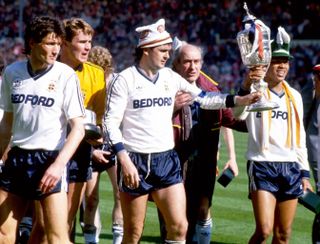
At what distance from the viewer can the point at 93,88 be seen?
7.71 metres

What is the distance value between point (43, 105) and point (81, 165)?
146cm

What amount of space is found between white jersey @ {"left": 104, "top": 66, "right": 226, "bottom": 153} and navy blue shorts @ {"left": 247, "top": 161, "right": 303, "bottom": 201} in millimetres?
699

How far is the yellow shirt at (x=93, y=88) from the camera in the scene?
302 inches

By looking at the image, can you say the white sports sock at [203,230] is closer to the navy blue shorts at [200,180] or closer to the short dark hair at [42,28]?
the navy blue shorts at [200,180]

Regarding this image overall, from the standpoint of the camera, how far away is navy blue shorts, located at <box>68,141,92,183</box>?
297 inches

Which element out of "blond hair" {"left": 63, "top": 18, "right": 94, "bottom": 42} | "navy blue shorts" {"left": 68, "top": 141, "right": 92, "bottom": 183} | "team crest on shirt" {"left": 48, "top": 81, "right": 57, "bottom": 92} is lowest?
"navy blue shorts" {"left": 68, "top": 141, "right": 92, "bottom": 183}

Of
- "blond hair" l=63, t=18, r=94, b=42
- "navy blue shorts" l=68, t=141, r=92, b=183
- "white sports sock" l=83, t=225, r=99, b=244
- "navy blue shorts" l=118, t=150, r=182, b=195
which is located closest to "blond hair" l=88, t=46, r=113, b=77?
"blond hair" l=63, t=18, r=94, b=42

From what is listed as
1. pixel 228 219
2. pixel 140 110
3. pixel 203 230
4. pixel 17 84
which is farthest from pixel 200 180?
pixel 228 219

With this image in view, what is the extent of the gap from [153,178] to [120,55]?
108 feet

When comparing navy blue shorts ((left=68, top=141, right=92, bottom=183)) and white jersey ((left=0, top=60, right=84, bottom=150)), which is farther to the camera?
navy blue shorts ((left=68, top=141, right=92, bottom=183))

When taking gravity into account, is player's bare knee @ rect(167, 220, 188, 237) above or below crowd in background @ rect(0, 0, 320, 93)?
below

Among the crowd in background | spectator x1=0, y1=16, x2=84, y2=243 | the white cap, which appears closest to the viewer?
spectator x1=0, y1=16, x2=84, y2=243

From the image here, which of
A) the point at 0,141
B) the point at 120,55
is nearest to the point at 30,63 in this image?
the point at 0,141

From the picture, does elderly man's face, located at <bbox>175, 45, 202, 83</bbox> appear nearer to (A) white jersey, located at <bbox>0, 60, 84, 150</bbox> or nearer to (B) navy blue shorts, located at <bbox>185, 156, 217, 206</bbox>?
(B) navy blue shorts, located at <bbox>185, 156, 217, 206</bbox>
